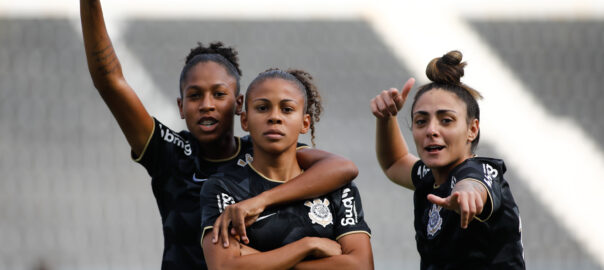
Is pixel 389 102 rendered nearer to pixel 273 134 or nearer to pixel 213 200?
pixel 273 134

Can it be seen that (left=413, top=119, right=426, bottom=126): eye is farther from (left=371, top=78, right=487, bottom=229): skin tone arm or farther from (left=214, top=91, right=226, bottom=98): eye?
(left=214, top=91, right=226, bottom=98): eye

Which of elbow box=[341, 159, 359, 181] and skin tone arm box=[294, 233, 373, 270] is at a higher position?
elbow box=[341, 159, 359, 181]

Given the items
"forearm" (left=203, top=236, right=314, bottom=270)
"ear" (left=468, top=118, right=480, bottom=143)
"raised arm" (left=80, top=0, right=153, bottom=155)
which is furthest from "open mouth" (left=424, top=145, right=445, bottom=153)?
"raised arm" (left=80, top=0, right=153, bottom=155)

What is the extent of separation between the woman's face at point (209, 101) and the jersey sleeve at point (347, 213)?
1.47 feet

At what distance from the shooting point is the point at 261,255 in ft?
7.50

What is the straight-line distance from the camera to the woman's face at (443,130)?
242 centimetres

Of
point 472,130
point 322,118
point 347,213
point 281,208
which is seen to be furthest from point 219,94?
point 322,118

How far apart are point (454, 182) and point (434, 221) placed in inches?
7.8

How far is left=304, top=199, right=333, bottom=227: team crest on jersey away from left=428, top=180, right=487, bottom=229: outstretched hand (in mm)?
460

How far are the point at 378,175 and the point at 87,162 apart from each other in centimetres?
199

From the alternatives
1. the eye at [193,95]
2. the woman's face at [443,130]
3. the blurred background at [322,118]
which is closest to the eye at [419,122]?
the woman's face at [443,130]

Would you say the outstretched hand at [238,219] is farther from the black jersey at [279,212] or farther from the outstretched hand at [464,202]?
the outstretched hand at [464,202]

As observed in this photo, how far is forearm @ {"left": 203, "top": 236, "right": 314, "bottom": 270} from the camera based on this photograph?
2266 millimetres

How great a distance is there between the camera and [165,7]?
5617 millimetres
